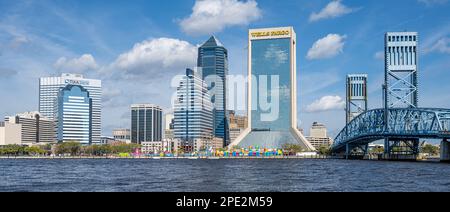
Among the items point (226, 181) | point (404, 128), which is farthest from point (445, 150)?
point (226, 181)

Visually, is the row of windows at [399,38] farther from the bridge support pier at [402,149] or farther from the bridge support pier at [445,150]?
the bridge support pier at [445,150]

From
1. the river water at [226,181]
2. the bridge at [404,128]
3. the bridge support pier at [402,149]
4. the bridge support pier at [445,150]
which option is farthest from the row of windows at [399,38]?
the river water at [226,181]

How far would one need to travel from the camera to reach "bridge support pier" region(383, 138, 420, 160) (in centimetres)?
17925

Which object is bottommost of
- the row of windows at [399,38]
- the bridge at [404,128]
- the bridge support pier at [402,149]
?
the bridge support pier at [402,149]

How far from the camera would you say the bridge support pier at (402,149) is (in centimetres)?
17925

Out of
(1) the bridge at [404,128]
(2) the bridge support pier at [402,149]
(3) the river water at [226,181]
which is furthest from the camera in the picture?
(2) the bridge support pier at [402,149]

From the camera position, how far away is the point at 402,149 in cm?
19138

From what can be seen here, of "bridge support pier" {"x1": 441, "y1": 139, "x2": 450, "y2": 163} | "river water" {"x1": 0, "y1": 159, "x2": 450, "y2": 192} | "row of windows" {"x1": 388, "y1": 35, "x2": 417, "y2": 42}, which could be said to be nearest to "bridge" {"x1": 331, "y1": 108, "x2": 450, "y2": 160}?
"bridge support pier" {"x1": 441, "y1": 139, "x2": 450, "y2": 163}

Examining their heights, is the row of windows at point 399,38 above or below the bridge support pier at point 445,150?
above

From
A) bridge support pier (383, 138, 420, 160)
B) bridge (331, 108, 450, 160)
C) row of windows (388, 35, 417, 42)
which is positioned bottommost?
bridge support pier (383, 138, 420, 160)

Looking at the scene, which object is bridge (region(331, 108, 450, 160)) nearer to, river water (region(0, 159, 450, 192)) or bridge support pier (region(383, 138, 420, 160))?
bridge support pier (region(383, 138, 420, 160))

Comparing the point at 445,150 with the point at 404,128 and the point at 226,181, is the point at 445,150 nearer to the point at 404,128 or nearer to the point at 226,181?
the point at 404,128

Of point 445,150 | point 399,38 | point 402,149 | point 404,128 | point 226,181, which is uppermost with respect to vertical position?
point 399,38
